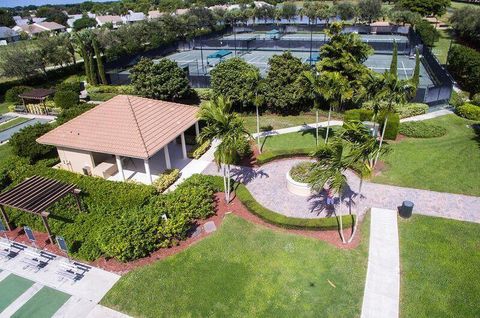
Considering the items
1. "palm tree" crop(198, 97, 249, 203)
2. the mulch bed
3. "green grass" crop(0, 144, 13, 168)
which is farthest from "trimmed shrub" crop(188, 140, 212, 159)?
"green grass" crop(0, 144, 13, 168)

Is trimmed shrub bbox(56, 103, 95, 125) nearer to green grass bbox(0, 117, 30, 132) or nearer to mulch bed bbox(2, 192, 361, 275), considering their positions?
green grass bbox(0, 117, 30, 132)

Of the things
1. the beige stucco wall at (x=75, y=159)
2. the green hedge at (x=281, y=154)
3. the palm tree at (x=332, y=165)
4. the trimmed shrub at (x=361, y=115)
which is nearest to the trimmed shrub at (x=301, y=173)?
the green hedge at (x=281, y=154)

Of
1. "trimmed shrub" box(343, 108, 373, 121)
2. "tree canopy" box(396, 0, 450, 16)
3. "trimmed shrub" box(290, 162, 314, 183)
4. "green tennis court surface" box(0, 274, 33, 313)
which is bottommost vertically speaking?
"green tennis court surface" box(0, 274, 33, 313)

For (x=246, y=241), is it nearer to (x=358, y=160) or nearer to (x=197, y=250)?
(x=197, y=250)

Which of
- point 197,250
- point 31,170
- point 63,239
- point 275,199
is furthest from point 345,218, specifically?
point 31,170

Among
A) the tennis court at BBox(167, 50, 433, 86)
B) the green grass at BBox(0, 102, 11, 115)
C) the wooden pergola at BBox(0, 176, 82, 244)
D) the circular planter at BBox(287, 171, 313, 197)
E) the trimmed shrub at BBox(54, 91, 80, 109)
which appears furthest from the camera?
the tennis court at BBox(167, 50, 433, 86)

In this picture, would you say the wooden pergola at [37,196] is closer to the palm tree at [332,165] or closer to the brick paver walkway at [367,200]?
the brick paver walkway at [367,200]

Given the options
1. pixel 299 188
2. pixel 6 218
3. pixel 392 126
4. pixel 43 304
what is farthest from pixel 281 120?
pixel 43 304

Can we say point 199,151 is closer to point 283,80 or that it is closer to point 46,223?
point 283,80
